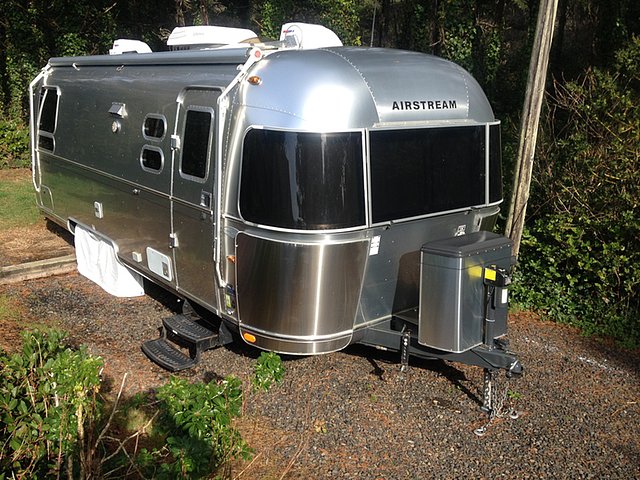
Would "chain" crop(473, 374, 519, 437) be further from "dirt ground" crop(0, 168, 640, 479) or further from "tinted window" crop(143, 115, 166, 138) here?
"tinted window" crop(143, 115, 166, 138)

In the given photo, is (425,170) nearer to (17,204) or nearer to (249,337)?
(249,337)

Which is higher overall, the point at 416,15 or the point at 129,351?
the point at 416,15

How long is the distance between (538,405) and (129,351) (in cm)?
377

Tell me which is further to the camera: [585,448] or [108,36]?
[108,36]

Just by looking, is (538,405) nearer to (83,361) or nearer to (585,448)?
(585,448)

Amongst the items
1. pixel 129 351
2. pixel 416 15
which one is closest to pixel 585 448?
pixel 129 351

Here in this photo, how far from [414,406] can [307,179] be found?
2.07 m

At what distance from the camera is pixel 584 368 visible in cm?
615

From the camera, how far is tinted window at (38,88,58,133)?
343 inches

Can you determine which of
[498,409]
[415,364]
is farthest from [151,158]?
[498,409]

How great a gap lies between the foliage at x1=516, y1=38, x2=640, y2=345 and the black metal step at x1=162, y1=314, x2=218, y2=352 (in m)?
3.65

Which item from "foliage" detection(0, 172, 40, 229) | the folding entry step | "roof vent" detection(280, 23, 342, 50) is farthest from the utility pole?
"foliage" detection(0, 172, 40, 229)

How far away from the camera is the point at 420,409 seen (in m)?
5.32

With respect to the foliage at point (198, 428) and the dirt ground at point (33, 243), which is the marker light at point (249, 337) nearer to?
the foliage at point (198, 428)
